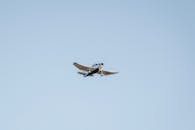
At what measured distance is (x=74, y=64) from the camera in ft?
265

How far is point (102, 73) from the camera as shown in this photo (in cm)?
7700

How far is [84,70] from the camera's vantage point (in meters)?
80.0

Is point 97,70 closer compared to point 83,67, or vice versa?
point 97,70

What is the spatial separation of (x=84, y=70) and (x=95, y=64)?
14.5 feet

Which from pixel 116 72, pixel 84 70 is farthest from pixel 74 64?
pixel 116 72

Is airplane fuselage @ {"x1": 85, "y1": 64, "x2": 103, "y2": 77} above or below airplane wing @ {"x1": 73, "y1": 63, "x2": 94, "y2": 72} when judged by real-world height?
below

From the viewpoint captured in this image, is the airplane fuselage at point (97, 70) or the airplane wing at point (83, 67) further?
the airplane wing at point (83, 67)

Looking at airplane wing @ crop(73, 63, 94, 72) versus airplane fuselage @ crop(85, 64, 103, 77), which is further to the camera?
airplane wing @ crop(73, 63, 94, 72)

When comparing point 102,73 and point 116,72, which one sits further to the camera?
point 116,72

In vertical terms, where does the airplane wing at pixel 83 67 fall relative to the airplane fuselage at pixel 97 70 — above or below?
above

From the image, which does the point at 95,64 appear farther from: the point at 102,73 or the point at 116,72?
the point at 116,72

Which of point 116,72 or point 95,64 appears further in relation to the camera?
point 116,72

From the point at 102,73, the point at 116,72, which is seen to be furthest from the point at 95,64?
the point at 116,72

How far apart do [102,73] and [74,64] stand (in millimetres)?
7016
